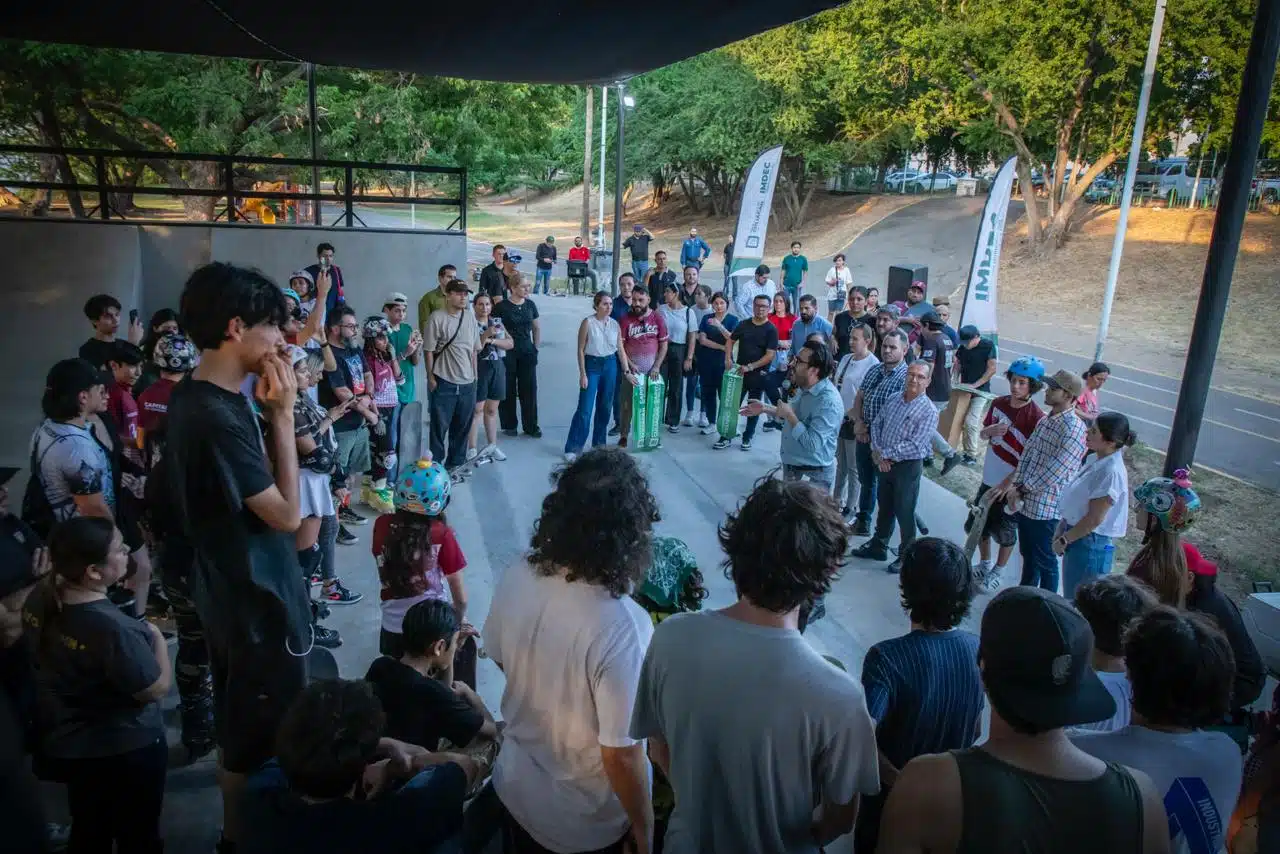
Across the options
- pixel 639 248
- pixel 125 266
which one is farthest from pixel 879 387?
pixel 639 248

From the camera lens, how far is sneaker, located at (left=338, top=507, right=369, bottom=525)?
21.1 feet

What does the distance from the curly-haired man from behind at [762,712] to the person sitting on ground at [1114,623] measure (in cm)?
128

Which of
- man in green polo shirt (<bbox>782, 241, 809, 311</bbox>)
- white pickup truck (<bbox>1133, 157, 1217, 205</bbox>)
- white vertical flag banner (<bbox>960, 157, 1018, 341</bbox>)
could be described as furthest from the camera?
white pickup truck (<bbox>1133, 157, 1217, 205</bbox>)

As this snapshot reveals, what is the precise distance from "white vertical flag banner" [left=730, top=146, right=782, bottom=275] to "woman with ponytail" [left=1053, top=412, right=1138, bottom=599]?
32.0 feet

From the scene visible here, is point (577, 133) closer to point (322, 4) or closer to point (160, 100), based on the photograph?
point (160, 100)

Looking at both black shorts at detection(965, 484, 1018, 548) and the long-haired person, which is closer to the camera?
black shorts at detection(965, 484, 1018, 548)

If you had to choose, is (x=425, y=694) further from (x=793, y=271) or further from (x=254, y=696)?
(x=793, y=271)

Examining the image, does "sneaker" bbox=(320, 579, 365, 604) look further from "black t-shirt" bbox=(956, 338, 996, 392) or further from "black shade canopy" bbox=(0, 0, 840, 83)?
"black t-shirt" bbox=(956, 338, 996, 392)

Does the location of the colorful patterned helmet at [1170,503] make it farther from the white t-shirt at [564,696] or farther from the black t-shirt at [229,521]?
the black t-shirt at [229,521]

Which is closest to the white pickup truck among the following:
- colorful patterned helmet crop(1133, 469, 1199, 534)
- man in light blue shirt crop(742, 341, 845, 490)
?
man in light blue shirt crop(742, 341, 845, 490)

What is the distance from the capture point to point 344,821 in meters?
1.83

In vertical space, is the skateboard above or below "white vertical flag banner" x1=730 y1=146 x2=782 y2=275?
below

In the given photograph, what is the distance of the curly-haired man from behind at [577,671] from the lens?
1.95 m

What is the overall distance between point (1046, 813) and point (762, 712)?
530 mm
